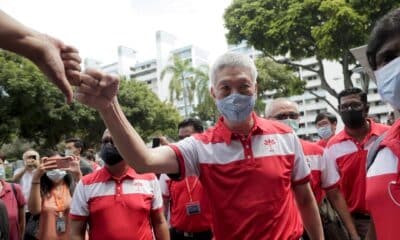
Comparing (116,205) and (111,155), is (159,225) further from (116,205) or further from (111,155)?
(111,155)

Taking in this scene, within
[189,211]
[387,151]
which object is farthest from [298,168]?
[189,211]

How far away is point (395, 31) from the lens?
5.84ft

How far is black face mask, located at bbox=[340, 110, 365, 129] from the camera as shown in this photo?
4.51 m

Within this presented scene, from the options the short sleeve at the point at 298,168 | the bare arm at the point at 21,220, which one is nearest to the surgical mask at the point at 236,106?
the short sleeve at the point at 298,168

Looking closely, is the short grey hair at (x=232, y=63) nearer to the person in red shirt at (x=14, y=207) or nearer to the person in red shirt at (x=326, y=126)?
the person in red shirt at (x=14, y=207)

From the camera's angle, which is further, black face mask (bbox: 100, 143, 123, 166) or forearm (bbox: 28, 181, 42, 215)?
forearm (bbox: 28, 181, 42, 215)

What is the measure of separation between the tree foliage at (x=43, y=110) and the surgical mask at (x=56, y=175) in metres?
16.3

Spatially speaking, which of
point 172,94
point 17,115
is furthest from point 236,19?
point 172,94

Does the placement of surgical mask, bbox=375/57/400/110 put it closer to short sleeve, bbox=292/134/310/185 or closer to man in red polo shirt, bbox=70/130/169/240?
short sleeve, bbox=292/134/310/185

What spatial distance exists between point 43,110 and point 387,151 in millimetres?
24810

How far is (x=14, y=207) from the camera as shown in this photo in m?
5.12

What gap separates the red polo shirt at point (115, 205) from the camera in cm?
375

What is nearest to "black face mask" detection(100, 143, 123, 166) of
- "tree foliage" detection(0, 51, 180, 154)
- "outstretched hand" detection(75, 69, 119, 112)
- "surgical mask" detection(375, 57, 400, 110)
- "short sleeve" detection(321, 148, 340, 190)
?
"short sleeve" detection(321, 148, 340, 190)

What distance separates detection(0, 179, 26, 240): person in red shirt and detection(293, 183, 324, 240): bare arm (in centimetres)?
347
